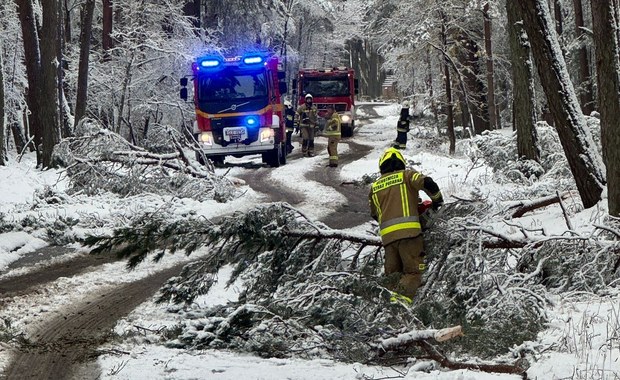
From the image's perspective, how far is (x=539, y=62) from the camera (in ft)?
27.8

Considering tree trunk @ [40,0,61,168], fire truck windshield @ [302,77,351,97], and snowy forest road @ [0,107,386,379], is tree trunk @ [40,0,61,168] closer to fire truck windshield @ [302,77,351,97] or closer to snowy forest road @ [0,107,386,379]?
snowy forest road @ [0,107,386,379]

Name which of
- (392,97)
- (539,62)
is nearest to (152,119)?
(539,62)

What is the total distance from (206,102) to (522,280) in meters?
15.2

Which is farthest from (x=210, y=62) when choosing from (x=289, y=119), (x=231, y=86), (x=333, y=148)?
(x=289, y=119)

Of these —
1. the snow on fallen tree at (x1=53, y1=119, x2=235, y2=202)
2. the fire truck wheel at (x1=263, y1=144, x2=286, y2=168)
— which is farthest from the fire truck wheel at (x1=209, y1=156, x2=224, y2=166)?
the snow on fallen tree at (x1=53, y1=119, x2=235, y2=202)

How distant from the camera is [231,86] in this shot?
2003cm

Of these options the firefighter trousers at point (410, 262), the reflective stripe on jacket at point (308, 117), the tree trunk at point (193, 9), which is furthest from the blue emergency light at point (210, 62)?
the firefighter trousers at point (410, 262)

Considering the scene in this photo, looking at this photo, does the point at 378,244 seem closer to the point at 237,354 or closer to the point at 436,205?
the point at 436,205

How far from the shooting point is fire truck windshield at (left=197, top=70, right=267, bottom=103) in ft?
65.5

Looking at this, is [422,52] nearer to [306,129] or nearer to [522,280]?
[306,129]


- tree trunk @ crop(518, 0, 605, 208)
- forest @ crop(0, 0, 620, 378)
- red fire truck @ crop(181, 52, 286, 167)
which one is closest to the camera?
forest @ crop(0, 0, 620, 378)

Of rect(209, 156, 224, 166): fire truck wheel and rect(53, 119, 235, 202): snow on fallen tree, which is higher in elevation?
rect(53, 119, 235, 202): snow on fallen tree

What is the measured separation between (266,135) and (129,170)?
6.32m

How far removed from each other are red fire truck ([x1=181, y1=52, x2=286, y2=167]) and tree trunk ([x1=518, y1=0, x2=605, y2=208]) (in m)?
12.2
